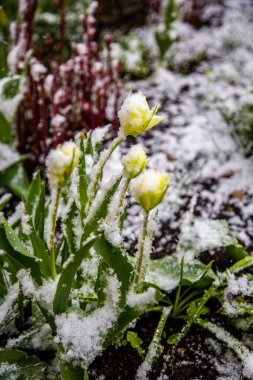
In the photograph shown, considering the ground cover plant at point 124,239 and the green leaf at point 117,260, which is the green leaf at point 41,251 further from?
the green leaf at point 117,260

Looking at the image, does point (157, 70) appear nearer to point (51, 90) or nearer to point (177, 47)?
point (177, 47)

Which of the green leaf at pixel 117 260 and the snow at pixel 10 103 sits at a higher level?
the snow at pixel 10 103

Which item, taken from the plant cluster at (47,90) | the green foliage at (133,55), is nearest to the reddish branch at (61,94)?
the plant cluster at (47,90)

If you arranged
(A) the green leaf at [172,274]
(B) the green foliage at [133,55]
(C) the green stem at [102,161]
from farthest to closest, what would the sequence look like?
1. (B) the green foliage at [133,55]
2. (A) the green leaf at [172,274]
3. (C) the green stem at [102,161]

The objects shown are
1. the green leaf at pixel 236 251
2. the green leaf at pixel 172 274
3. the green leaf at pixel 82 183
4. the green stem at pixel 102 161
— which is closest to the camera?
the green stem at pixel 102 161

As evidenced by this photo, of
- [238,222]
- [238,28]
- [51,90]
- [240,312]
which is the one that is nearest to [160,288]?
[240,312]

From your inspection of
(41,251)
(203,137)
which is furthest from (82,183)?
(203,137)

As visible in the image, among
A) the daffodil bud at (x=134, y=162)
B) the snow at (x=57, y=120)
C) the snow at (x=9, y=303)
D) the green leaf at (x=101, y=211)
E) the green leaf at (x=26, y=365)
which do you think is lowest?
the green leaf at (x=26, y=365)

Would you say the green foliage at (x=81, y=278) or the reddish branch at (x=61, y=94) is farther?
the reddish branch at (x=61, y=94)
